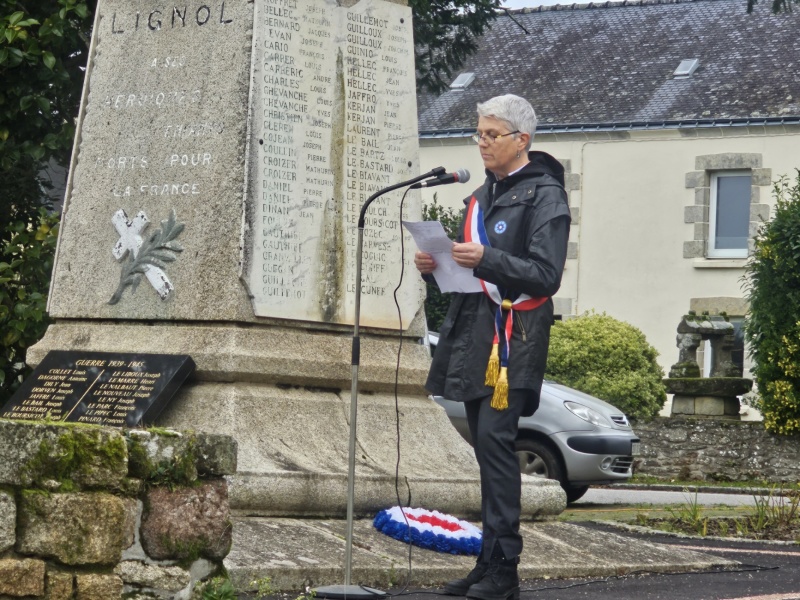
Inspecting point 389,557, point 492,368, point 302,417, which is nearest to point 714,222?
point 302,417

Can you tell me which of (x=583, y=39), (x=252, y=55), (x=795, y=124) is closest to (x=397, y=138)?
(x=252, y=55)

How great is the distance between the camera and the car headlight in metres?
14.2

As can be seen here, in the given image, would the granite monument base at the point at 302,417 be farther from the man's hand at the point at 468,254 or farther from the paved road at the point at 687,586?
the man's hand at the point at 468,254

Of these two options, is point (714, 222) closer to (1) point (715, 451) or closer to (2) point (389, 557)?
(1) point (715, 451)

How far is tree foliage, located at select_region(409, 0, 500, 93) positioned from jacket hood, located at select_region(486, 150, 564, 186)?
8822 mm

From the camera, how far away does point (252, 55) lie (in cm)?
785

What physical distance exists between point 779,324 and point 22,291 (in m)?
11.1

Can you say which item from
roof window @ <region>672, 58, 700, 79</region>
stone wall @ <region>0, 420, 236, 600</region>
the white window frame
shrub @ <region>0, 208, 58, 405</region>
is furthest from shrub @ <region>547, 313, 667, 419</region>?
stone wall @ <region>0, 420, 236, 600</region>

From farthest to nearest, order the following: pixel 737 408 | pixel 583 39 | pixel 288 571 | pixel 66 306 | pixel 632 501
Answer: pixel 583 39
pixel 737 408
pixel 632 501
pixel 66 306
pixel 288 571

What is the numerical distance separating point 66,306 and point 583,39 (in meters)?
25.4

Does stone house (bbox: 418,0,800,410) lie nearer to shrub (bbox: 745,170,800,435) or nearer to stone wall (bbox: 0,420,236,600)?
shrub (bbox: 745,170,800,435)

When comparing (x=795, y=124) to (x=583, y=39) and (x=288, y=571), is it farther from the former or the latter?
(x=288, y=571)

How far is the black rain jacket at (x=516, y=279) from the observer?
252 inches

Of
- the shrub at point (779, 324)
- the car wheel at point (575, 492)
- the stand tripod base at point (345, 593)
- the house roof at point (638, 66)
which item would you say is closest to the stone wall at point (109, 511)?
the stand tripod base at point (345, 593)
